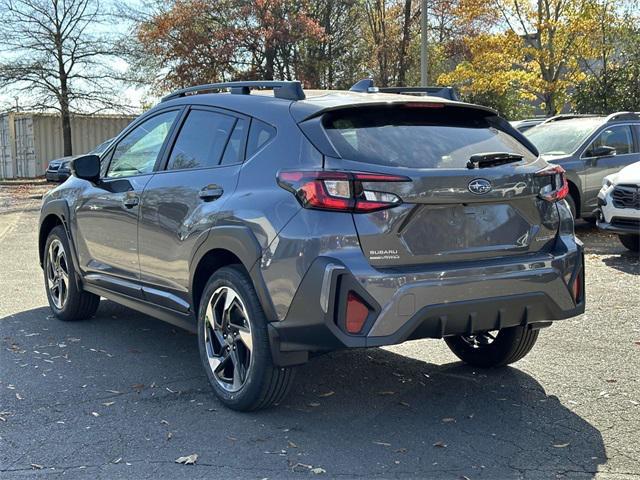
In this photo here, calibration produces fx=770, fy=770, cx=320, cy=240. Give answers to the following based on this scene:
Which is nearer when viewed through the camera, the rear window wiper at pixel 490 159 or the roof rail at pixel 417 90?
the rear window wiper at pixel 490 159

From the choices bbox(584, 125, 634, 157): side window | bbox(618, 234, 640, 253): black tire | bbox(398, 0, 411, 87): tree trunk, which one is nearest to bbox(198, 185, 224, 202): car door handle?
bbox(618, 234, 640, 253): black tire

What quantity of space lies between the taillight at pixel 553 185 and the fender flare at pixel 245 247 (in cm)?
159

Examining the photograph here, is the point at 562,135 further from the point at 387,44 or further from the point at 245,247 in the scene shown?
the point at 387,44

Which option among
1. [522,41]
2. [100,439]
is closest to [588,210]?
[100,439]

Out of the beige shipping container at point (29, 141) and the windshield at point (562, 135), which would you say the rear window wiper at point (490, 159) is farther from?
the beige shipping container at point (29, 141)

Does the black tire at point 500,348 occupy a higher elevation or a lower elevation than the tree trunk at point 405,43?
lower

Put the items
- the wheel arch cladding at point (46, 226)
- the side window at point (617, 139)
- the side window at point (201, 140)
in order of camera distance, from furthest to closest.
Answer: the side window at point (617, 139), the wheel arch cladding at point (46, 226), the side window at point (201, 140)

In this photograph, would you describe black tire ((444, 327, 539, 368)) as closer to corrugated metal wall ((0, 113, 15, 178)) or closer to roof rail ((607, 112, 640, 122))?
roof rail ((607, 112, 640, 122))

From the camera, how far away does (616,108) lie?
21.2 metres

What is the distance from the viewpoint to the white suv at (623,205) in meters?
9.28

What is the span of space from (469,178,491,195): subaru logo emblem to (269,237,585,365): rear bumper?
37 centimetres

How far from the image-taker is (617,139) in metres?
12.1

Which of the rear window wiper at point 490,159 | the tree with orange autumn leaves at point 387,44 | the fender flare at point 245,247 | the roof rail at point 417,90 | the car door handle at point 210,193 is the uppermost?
the tree with orange autumn leaves at point 387,44

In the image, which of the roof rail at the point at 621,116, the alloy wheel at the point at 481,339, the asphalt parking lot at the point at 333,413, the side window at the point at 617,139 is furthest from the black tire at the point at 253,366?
the roof rail at the point at 621,116
